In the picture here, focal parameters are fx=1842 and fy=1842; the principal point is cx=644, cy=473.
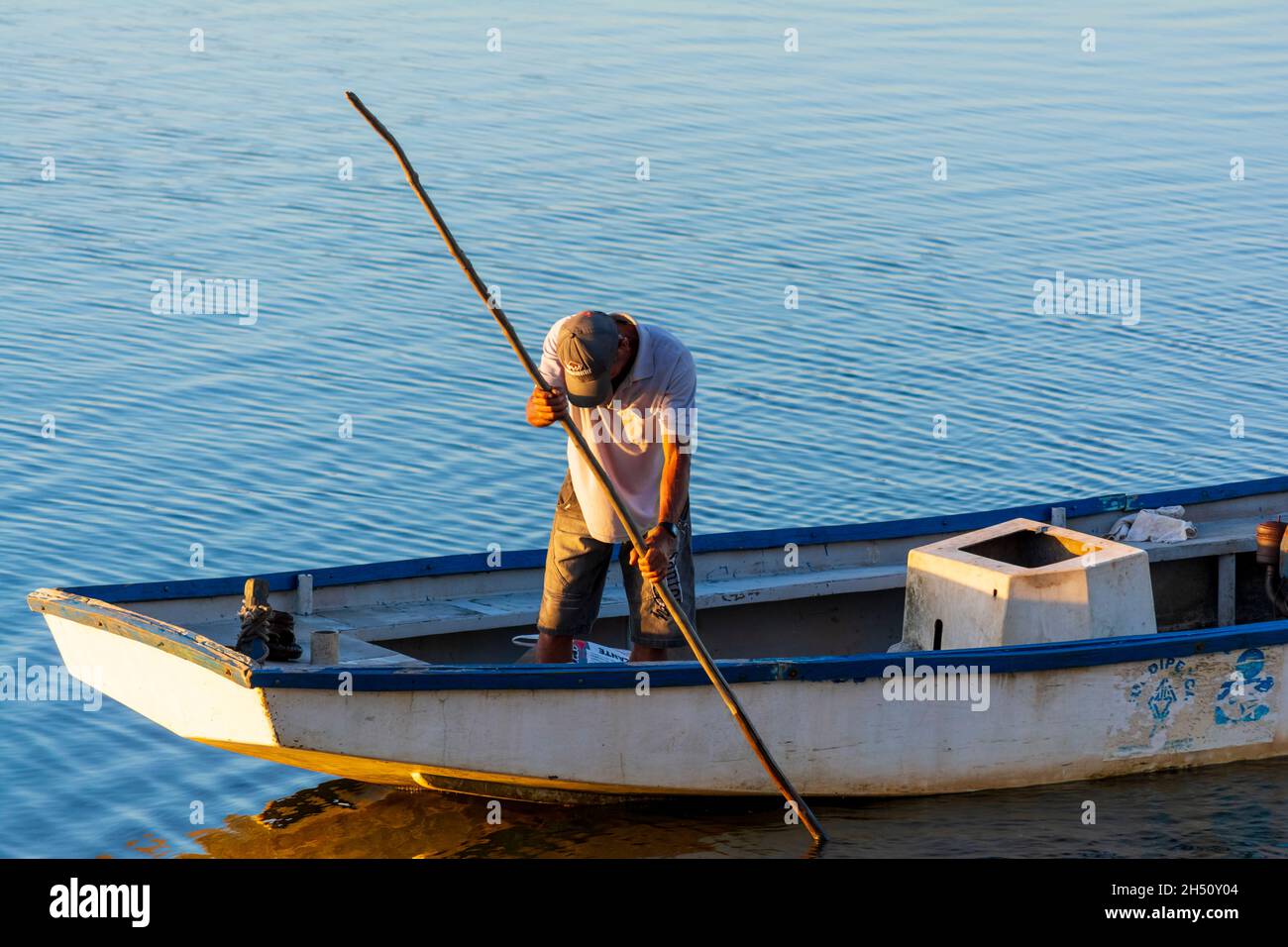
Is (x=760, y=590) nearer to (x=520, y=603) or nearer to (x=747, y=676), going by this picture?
(x=520, y=603)

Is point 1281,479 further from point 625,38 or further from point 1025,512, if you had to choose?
point 625,38

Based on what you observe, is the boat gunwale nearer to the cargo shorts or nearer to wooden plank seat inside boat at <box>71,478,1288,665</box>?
the cargo shorts

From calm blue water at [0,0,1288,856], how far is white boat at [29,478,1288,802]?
0.29m

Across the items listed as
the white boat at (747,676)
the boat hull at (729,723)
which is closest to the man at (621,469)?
the white boat at (747,676)

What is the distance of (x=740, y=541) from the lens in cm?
844

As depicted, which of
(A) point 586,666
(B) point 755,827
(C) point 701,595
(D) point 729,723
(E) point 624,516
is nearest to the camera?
(E) point 624,516

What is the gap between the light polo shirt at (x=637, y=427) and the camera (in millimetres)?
6449

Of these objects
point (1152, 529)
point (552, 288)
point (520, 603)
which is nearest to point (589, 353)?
point (520, 603)

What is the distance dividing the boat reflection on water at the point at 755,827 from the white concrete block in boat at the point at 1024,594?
0.64 meters

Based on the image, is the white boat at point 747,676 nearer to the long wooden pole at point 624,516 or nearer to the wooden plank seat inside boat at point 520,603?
the wooden plank seat inside boat at point 520,603

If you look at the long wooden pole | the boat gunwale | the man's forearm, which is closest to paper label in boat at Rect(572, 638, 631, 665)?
the boat gunwale

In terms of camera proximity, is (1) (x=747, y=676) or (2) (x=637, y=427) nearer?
(2) (x=637, y=427)

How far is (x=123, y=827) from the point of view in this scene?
23.6 feet

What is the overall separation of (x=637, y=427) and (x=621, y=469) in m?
0.22
